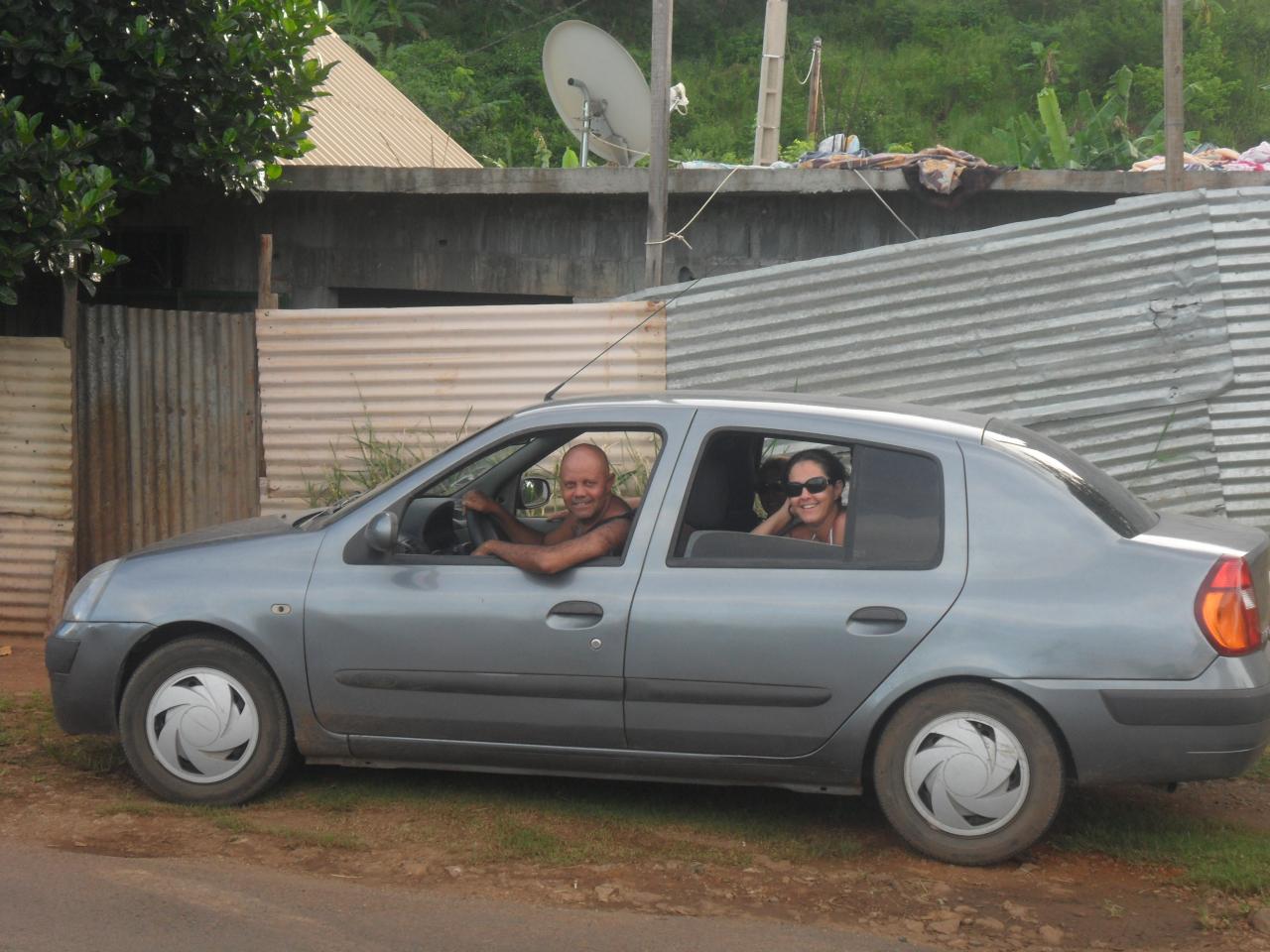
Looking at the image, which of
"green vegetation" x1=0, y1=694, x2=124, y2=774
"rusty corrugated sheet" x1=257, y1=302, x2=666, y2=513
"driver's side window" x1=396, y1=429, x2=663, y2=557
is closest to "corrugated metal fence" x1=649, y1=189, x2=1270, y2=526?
"rusty corrugated sheet" x1=257, y1=302, x2=666, y2=513

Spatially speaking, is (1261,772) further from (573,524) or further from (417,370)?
(417,370)

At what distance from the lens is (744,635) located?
16.3ft

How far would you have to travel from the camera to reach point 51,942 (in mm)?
4172

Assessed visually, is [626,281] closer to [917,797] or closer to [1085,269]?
[1085,269]

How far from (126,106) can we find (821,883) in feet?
21.0

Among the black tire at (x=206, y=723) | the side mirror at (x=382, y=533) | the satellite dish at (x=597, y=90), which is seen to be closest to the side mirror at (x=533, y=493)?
the side mirror at (x=382, y=533)

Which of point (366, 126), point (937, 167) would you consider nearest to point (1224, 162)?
point (937, 167)

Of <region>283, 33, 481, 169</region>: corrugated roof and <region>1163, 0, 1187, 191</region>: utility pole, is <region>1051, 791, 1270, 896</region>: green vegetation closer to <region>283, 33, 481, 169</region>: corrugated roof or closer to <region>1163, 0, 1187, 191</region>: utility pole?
<region>1163, 0, 1187, 191</region>: utility pole

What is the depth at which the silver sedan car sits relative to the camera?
4.77 meters

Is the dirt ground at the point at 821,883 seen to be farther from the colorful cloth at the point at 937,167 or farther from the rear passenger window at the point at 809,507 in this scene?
the colorful cloth at the point at 937,167

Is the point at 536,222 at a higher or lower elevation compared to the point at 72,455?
higher

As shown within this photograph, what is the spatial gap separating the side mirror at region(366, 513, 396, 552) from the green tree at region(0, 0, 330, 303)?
12.9 feet

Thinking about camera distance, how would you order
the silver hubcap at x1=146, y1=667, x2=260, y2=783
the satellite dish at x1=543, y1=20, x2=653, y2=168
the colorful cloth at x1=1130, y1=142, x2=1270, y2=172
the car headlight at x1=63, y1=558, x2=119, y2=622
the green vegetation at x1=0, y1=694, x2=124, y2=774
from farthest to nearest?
1. the satellite dish at x1=543, y1=20, x2=653, y2=168
2. the colorful cloth at x1=1130, y1=142, x2=1270, y2=172
3. the green vegetation at x1=0, y1=694, x2=124, y2=774
4. the car headlight at x1=63, y1=558, x2=119, y2=622
5. the silver hubcap at x1=146, y1=667, x2=260, y2=783

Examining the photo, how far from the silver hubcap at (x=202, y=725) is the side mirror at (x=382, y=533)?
75 cm
